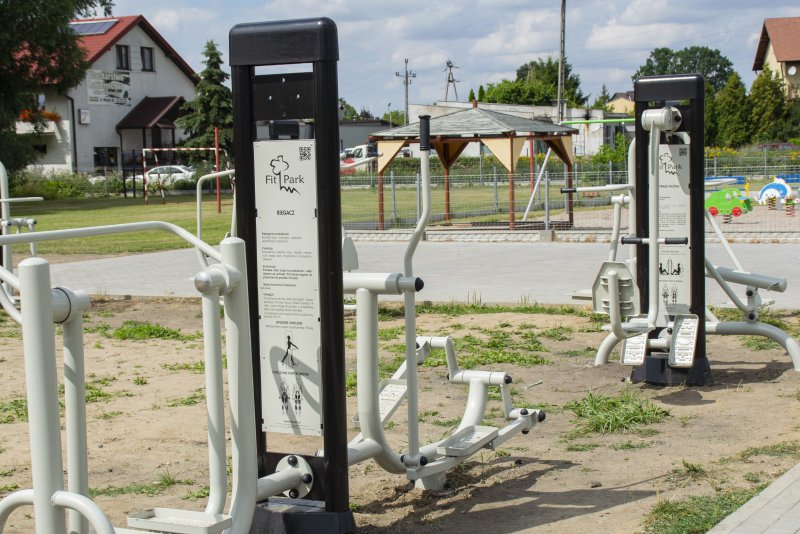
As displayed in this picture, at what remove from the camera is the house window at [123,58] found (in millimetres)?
55750

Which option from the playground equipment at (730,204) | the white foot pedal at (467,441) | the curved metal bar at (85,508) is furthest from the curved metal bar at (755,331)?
the playground equipment at (730,204)

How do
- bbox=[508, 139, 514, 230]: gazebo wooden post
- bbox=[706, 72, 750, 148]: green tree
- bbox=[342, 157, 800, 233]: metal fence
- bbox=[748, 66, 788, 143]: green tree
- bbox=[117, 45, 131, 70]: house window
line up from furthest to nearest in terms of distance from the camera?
bbox=[706, 72, 750, 148]: green tree
bbox=[748, 66, 788, 143]: green tree
bbox=[117, 45, 131, 70]: house window
bbox=[342, 157, 800, 233]: metal fence
bbox=[508, 139, 514, 230]: gazebo wooden post

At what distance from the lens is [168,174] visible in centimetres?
4450

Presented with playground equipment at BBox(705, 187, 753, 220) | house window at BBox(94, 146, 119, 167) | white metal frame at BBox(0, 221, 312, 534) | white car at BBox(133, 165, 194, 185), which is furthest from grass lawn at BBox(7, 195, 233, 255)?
white metal frame at BBox(0, 221, 312, 534)

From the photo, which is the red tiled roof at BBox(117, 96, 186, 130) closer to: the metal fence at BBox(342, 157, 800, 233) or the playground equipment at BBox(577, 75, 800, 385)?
the metal fence at BBox(342, 157, 800, 233)

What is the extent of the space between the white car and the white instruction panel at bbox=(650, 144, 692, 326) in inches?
1452

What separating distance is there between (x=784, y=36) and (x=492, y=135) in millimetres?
56352

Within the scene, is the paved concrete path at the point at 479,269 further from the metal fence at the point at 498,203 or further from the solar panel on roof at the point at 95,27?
the solar panel on roof at the point at 95,27

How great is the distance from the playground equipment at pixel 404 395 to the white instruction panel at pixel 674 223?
8.46ft

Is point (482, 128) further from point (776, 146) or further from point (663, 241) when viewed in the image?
point (776, 146)

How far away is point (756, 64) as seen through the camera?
79250mm

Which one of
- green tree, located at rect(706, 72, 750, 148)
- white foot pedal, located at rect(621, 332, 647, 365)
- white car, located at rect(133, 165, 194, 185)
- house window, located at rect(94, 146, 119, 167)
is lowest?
white foot pedal, located at rect(621, 332, 647, 365)

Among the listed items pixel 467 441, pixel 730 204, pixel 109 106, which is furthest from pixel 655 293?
pixel 109 106

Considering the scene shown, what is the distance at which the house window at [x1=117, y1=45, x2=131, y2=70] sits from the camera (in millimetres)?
55750
